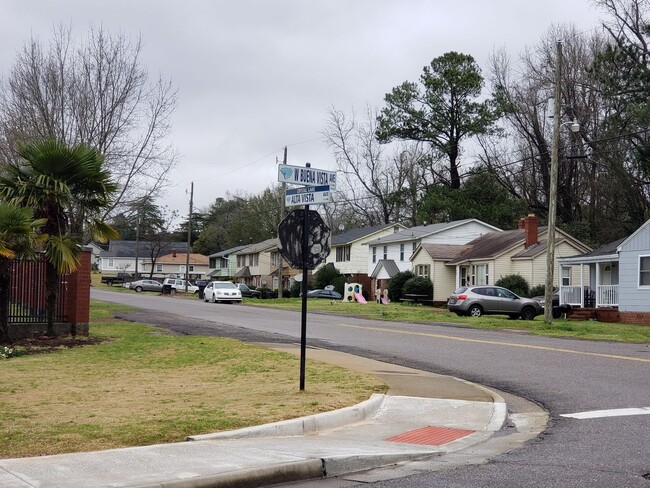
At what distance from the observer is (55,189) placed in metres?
18.2

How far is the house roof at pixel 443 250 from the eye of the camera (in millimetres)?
55000

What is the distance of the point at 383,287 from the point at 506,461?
2135 inches

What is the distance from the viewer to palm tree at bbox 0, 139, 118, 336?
1811cm

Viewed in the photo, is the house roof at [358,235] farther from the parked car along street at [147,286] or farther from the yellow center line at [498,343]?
the yellow center line at [498,343]

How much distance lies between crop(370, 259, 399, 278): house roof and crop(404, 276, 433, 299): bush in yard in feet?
21.2

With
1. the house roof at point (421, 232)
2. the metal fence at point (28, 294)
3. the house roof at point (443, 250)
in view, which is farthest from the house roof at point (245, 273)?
the metal fence at point (28, 294)

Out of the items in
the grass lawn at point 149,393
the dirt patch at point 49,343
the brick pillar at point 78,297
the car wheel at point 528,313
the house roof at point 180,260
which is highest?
the house roof at point 180,260

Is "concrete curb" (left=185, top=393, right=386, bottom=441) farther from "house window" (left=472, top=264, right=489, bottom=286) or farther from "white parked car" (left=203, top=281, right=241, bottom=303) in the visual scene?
"white parked car" (left=203, top=281, right=241, bottom=303)

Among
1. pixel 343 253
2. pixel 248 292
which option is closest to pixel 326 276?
pixel 343 253

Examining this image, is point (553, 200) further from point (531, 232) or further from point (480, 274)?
point (480, 274)

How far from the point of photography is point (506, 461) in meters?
7.72

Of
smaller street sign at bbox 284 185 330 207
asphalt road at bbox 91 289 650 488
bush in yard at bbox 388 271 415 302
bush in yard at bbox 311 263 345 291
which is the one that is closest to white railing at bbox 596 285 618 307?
asphalt road at bbox 91 289 650 488

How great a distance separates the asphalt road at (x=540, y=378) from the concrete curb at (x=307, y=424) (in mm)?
2012

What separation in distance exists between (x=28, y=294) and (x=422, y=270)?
39.1 meters
